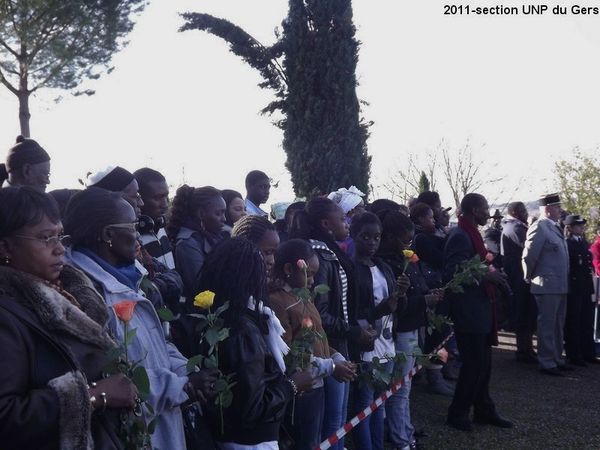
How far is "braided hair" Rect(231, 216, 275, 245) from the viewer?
12.4 feet

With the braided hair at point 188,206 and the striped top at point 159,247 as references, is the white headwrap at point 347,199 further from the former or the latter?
the striped top at point 159,247

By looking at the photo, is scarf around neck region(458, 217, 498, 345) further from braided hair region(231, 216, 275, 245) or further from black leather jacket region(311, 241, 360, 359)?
braided hair region(231, 216, 275, 245)

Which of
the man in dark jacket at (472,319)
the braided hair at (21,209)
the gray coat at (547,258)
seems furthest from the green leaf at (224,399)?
the gray coat at (547,258)

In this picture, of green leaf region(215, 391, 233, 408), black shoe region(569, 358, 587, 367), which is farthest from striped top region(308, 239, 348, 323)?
black shoe region(569, 358, 587, 367)

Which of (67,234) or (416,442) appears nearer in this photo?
(67,234)

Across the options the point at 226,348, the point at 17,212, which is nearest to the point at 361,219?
the point at 226,348

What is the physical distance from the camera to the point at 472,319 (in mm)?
5836

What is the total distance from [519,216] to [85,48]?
11.7 metres

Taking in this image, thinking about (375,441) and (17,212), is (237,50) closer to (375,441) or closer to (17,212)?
(375,441)

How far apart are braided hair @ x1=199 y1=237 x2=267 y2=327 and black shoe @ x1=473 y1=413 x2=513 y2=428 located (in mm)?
4022

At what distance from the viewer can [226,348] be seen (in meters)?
2.85

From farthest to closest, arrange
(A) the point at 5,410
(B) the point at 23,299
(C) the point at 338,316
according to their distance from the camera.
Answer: (C) the point at 338,316
(B) the point at 23,299
(A) the point at 5,410

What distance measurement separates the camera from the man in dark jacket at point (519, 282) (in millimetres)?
9586

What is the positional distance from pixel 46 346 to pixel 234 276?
108 centimetres
